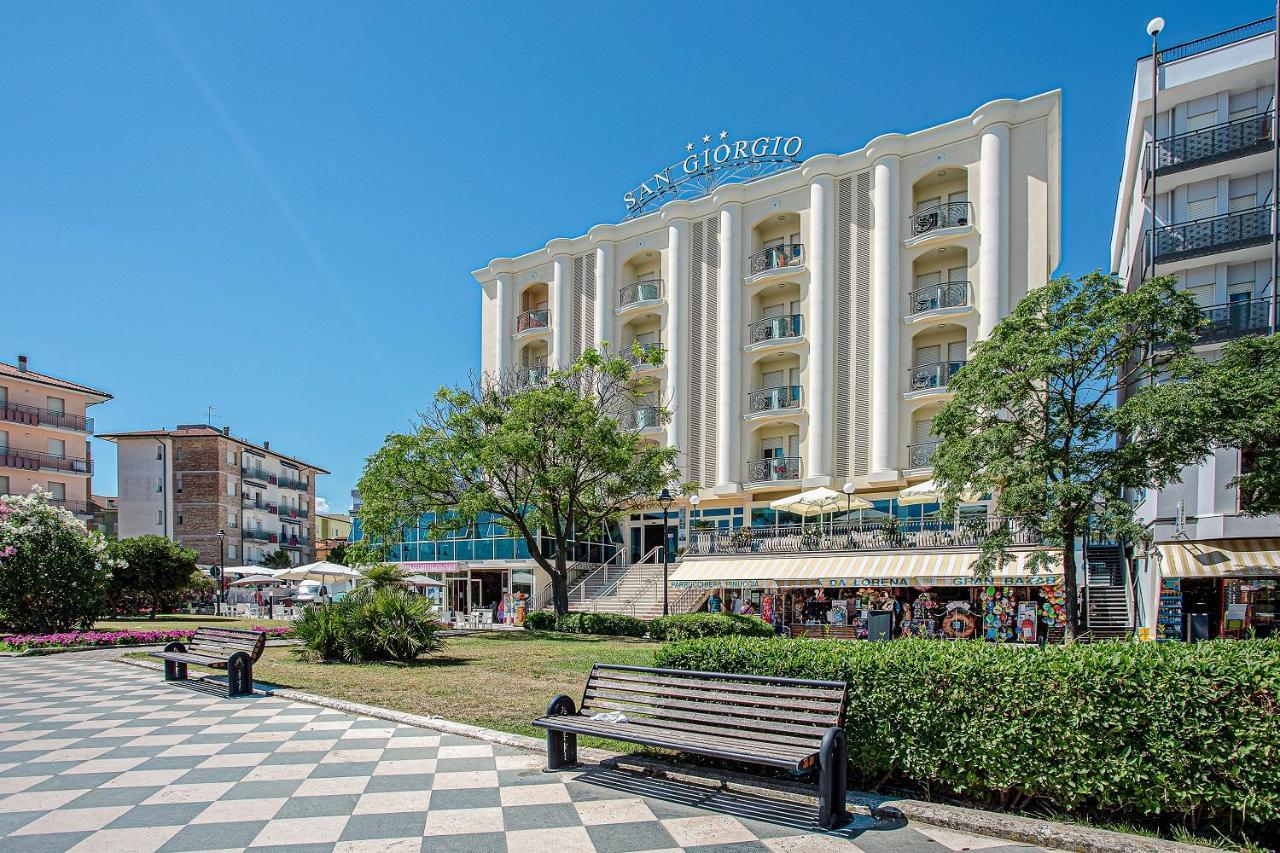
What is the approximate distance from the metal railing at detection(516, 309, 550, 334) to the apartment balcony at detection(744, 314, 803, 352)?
Result: 12159 mm

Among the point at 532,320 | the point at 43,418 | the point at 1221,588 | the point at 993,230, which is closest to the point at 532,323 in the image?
the point at 532,320

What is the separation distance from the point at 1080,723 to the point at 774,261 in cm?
3262

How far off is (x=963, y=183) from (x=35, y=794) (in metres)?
34.3

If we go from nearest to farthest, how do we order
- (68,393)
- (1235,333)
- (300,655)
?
(300,655) < (1235,333) < (68,393)

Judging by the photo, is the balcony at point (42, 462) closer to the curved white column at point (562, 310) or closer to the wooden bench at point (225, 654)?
the curved white column at point (562, 310)

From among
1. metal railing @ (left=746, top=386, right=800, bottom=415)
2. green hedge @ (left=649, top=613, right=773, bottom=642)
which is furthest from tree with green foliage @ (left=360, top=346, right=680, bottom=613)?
metal railing @ (left=746, top=386, right=800, bottom=415)

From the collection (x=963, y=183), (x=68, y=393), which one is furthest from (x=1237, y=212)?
(x=68, y=393)

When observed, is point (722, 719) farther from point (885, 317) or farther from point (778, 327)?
point (778, 327)

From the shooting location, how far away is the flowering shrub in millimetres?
19922

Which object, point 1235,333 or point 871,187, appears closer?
point 1235,333

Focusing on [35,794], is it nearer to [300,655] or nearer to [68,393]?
[300,655]

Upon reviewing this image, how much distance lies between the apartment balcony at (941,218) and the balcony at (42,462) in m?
52.2

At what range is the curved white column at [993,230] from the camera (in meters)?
30.6

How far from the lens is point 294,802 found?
239 inches
